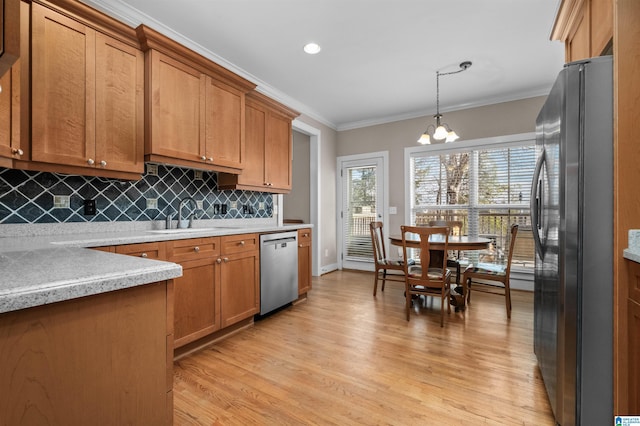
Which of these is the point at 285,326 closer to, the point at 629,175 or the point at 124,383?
the point at 124,383

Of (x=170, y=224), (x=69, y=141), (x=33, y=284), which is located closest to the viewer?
(x=33, y=284)

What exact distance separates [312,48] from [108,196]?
2.27 meters

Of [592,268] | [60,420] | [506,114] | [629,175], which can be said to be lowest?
[60,420]

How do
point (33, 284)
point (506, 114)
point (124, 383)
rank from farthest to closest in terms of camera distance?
point (506, 114) < point (124, 383) < point (33, 284)

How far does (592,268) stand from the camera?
1343 mm

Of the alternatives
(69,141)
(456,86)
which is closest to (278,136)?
(69,141)

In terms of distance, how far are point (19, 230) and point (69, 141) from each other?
0.64m

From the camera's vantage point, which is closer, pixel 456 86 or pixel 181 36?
pixel 181 36

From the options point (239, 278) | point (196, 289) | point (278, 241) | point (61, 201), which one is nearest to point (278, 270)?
point (278, 241)

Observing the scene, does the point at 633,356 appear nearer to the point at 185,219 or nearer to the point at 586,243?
the point at 586,243

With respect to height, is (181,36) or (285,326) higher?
(181,36)

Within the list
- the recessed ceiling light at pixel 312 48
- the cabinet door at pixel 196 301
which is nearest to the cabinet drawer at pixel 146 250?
the cabinet door at pixel 196 301

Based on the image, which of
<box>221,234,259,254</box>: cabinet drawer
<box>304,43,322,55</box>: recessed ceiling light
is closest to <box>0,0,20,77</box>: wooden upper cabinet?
<box>221,234,259,254</box>: cabinet drawer

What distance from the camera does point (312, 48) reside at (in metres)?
2.94
